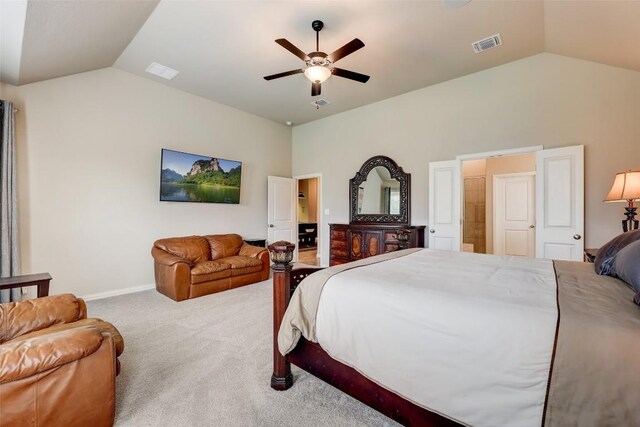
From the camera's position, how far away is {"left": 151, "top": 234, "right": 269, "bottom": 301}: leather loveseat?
3.79 m

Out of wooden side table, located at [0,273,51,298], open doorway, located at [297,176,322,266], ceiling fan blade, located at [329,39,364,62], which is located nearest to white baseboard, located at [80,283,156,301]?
wooden side table, located at [0,273,51,298]

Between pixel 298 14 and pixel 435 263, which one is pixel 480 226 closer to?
pixel 435 263

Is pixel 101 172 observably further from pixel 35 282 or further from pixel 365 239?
pixel 365 239

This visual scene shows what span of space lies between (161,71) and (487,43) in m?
4.57

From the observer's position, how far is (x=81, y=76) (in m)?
3.81

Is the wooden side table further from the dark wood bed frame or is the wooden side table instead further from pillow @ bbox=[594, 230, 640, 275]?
pillow @ bbox=[594, 230, 640, 275]

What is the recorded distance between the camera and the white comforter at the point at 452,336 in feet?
3.41

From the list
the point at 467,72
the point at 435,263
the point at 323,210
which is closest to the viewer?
the point at 435,263

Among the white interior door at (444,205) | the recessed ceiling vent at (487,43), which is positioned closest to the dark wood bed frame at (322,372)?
the white interior door at (444,205)

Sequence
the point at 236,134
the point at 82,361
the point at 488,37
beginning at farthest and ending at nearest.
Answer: the point at 236,134, the point at 488,37, the point at 82,361

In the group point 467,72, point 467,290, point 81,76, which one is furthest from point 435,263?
point 81,76

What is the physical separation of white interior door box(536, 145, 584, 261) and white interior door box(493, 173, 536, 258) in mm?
2515

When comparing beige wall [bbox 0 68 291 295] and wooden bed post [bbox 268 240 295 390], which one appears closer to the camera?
wooden bed post [bbox 268 240 295 390]

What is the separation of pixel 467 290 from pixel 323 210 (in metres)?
4.91
